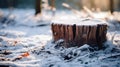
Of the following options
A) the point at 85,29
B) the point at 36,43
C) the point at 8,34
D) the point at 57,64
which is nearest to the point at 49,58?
the point at 57,64

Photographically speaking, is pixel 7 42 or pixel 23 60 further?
pixel 7 42

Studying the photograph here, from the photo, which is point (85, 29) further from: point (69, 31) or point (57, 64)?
point (57, 64)

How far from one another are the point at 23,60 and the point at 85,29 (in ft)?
6.01

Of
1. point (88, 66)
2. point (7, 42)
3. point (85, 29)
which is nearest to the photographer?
point (88, 66)

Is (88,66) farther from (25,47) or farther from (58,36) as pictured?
(25,47)

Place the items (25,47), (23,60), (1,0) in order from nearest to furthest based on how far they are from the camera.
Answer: (23,60) < (25,47) < (1,0)

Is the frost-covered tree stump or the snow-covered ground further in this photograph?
the frost-covered tree stump

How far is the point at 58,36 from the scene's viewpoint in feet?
20.2

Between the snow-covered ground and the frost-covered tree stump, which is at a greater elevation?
the frost-covered tree stump

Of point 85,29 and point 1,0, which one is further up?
point 85,29

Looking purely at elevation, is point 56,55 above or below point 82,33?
below

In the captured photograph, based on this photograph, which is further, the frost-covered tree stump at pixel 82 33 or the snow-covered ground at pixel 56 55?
the frost-covered tree stump at pixel 82 33

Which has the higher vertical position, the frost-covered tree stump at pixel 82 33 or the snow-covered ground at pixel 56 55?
the frost-covered tree stump at pixel 82 33

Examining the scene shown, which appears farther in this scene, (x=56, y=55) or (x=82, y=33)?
(x=82, y=33)
